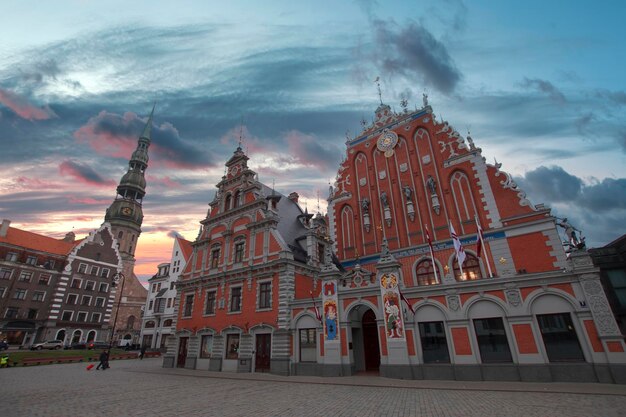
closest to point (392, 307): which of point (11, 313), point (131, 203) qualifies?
point (11, 313)

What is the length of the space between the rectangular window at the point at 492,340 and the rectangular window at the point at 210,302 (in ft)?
66.8

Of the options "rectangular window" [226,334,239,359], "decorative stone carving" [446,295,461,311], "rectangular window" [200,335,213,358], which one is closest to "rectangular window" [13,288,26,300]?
"rectangular window" [200,335,213,358]

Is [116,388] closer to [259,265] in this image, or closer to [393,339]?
[259,265]

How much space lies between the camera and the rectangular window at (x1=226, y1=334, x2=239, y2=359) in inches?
938

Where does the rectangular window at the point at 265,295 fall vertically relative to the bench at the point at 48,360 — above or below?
above

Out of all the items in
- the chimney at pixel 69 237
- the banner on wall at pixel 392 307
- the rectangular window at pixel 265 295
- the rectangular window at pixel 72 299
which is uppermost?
the chimney at pixel 69 237

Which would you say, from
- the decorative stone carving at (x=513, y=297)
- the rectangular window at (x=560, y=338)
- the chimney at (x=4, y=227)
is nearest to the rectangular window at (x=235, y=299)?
the decorative stone carving at (x=513, y=297)

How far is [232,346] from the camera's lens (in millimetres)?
24156

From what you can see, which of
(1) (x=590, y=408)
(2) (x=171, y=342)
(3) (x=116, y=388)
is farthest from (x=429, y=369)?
(2) (x=171, y=342)

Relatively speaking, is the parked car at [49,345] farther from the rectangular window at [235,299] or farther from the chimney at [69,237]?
the rectangular window at [235,299]

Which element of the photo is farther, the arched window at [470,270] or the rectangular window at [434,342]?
the arched window at [470,270]

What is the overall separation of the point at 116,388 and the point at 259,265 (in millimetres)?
11397

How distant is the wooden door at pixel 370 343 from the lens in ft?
69.2

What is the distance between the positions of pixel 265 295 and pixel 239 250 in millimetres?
5384
